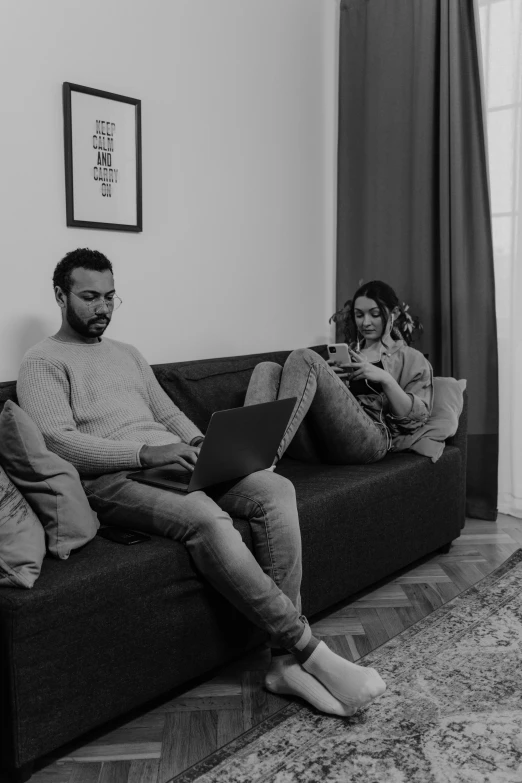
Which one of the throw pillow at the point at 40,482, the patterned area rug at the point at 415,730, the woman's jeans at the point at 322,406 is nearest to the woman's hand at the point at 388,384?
the woman's jeans at the point at 322,406

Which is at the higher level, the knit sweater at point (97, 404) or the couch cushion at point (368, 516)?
the knit sweater at point (97, 404)

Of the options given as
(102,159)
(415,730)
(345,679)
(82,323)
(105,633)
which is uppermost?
(102,159)

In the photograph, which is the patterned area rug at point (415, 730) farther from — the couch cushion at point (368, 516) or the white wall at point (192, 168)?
the white wall at point (192, 168)

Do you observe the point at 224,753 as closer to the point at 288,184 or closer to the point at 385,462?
the point at 385,462

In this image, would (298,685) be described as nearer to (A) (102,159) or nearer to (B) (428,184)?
(A) (102,159)

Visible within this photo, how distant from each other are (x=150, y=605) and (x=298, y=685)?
43cm

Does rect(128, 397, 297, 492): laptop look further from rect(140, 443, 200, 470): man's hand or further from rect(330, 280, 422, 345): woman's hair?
rect(330, 280, 422, 345): woman's hair

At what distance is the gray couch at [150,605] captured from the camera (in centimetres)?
155

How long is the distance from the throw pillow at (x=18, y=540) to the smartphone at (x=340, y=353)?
4.64ft

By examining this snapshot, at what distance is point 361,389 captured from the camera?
293 centimetres

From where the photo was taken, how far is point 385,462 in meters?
2.77

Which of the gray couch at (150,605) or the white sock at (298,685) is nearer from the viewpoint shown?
the gray couch at (150,605)

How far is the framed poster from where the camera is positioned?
2.62 meters

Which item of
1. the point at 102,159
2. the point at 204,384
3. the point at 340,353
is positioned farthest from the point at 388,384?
the point at 102,159
